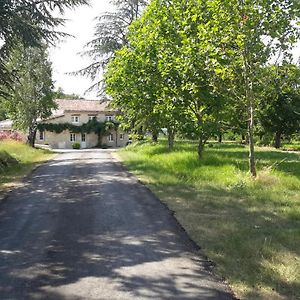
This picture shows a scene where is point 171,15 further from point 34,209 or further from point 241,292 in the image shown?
point 241,292

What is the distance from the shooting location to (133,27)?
875 inches

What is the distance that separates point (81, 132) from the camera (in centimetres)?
6456

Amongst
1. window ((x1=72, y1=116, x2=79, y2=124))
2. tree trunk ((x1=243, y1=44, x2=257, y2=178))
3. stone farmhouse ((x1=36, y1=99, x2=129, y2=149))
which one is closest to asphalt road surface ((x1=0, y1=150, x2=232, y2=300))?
tree trunk ((x1=243, y1=44, x2=257, y2=178))

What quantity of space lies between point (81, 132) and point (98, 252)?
2319 inches

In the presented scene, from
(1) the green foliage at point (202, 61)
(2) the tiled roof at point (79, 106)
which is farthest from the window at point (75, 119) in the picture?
(1) the green foliage at point (202, 61)

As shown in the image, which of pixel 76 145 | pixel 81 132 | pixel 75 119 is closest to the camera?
pixel 76 145

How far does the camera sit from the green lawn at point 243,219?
215 inches

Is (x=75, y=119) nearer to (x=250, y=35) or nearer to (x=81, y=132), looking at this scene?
(x=81, y=132)

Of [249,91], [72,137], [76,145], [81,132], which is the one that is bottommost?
[76,145]

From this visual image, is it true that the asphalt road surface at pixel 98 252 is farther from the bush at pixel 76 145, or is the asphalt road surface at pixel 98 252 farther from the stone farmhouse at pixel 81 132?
the stone farmhouse at pixel 81 132

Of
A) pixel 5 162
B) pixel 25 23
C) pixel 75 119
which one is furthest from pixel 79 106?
pixel 25 23

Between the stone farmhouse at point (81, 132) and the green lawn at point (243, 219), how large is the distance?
159 feet

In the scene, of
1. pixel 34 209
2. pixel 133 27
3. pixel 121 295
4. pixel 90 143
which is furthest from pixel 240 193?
pixel 90 143

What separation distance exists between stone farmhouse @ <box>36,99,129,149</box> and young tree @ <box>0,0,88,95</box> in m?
43.4
